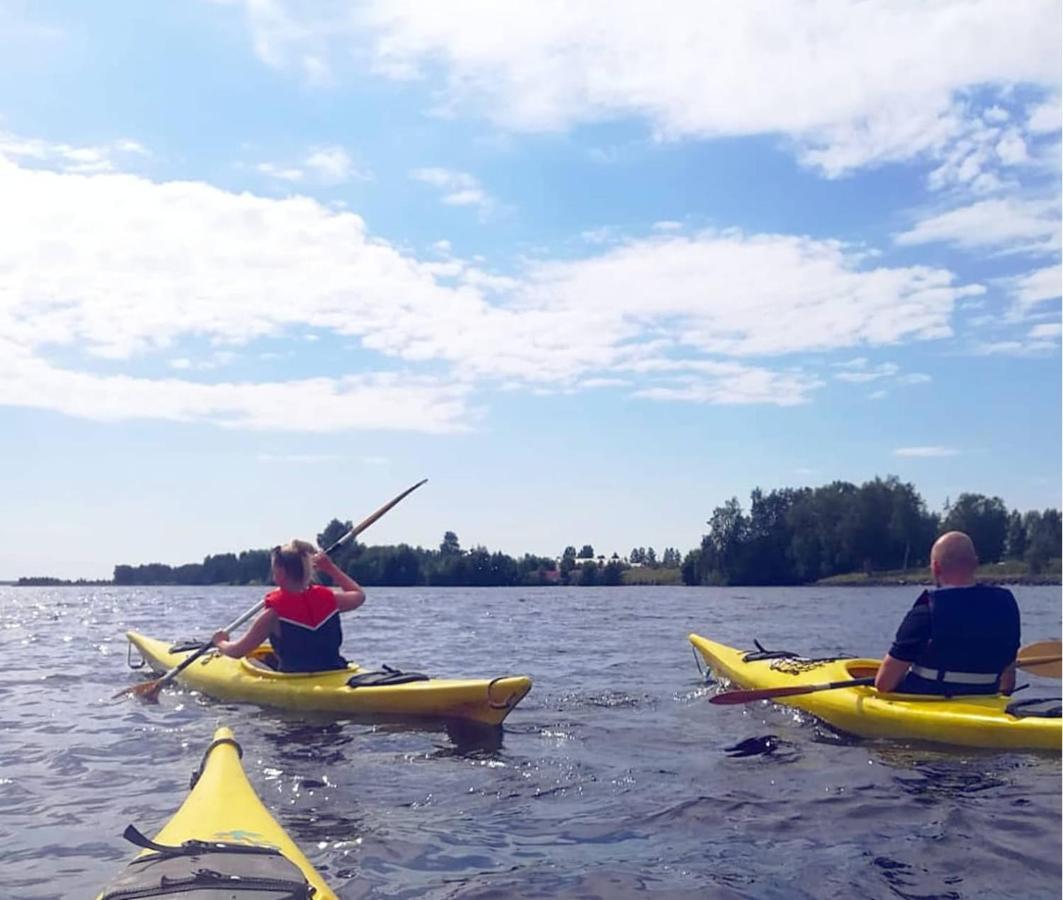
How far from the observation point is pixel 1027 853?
4539 mm

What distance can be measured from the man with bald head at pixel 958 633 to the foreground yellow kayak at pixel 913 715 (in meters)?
0.12

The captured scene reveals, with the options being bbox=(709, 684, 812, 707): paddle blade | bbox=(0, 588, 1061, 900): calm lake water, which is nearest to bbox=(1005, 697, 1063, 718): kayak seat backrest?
bbox=(0, 588, 1061, 900): calm lake water

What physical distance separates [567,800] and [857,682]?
8.48 feet

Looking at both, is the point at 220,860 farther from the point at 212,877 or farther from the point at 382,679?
the point at 382,679

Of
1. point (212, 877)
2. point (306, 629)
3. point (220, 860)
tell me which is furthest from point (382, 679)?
point (212, 877)

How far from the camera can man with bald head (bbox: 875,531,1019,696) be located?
6289mm

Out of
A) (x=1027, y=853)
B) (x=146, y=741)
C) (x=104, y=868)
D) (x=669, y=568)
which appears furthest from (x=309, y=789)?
(x=669, y=568)

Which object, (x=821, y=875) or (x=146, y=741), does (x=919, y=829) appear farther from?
(x=146, y=741)

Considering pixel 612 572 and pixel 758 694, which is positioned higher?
pixel 612 572

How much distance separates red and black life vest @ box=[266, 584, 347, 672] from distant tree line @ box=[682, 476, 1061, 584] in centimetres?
6183

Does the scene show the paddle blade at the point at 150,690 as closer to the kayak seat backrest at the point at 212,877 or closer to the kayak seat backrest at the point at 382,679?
the kayak seat backrest at the point at 382,679

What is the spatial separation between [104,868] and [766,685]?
5.55 metres

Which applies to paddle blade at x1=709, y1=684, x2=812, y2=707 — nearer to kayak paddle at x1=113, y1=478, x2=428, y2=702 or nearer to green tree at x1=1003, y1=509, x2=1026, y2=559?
kayak paddle at x1=113, y1=478, x2=428, y2=702

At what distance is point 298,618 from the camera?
7.98m
